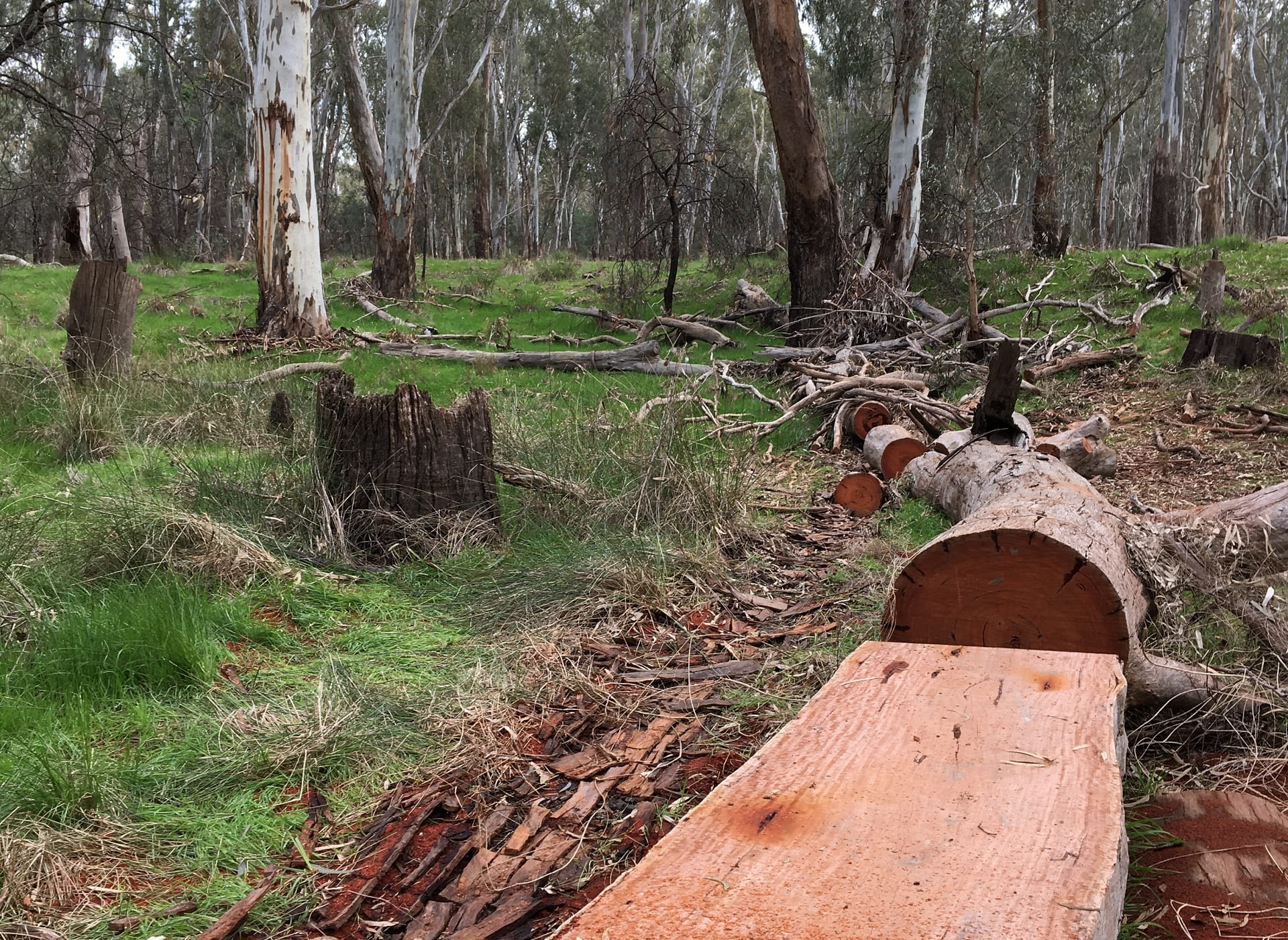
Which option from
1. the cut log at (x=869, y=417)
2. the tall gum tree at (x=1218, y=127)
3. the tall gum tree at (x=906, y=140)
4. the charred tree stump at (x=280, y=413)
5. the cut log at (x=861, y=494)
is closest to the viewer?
the charred tree stump at (x=280, y=413)

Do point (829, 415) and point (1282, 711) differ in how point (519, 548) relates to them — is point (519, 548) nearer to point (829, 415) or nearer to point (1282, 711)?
point (1282, 711)

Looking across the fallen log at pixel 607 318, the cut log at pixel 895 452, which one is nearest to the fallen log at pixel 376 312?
the fallen log at pixel 607 318

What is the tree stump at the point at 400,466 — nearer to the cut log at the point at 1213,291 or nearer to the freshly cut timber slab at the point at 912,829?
the freshly cut timber slab at the point at 912,829

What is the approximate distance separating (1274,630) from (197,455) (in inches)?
201

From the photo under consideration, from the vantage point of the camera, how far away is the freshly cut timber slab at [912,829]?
1.28 m

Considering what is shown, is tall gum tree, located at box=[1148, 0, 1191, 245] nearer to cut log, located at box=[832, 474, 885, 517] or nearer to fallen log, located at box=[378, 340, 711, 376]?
fallen log, located at box=[378, 340, 711, 376]

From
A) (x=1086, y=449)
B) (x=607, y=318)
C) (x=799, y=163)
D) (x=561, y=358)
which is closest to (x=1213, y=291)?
(x=799, y=163)

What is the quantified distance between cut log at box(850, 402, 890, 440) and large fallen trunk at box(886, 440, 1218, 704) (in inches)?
158

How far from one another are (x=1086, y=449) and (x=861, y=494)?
1.48 m

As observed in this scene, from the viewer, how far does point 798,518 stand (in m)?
5.52

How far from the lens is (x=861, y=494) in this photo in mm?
5750

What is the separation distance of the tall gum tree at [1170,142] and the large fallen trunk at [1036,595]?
55.6ft

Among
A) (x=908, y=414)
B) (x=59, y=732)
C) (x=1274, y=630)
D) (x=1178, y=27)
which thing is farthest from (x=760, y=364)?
(x=1178, y=27)

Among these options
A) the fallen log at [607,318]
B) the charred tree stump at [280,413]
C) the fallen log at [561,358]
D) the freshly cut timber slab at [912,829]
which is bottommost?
the freshly cut timber slab at [912,829]
